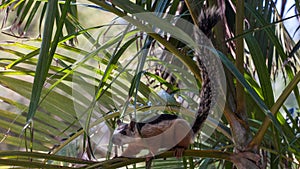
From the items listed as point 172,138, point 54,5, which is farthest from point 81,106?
point 54,5

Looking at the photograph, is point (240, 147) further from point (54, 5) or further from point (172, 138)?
point (54, 5)

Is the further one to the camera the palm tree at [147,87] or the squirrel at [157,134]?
the squirrel at [157,134]

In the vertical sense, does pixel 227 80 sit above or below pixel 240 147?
above

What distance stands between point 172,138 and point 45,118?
312mm

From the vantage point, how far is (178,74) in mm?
1021

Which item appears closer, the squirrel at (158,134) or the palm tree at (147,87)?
the palm tree at (147,87)

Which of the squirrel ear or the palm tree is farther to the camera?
the squirrel ear

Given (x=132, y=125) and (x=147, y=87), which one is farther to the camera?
(x=147, y=87)

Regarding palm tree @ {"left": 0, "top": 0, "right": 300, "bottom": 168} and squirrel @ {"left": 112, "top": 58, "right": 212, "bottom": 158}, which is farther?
squirrel @ {"left": 112, "top": 58, "right": 212, "bottom": 158}

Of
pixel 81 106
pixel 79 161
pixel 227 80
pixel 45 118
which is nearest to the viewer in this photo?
pixel 79 161

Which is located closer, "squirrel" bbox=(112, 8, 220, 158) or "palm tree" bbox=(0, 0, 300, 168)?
"palm tree" bbox=(0, 0, 300, 168)

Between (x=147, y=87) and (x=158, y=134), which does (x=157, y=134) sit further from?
(x=147, y=87)

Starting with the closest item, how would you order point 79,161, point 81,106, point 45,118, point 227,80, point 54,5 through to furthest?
point 54,5
point 79,161
point 227,80
point 81,106
point 45,118

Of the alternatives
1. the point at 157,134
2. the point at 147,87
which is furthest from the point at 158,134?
the point at 147,87
